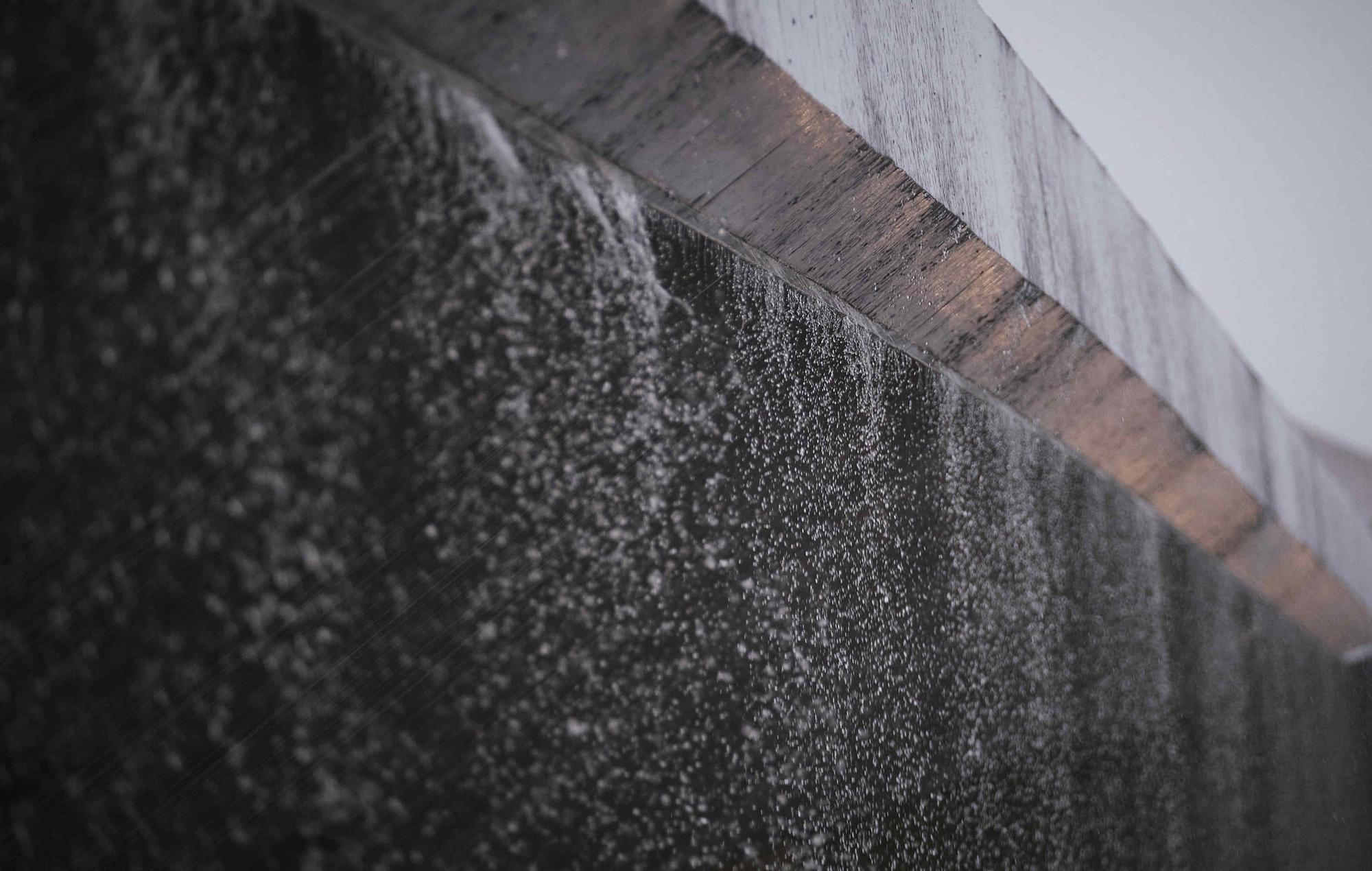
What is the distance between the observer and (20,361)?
1.07 m

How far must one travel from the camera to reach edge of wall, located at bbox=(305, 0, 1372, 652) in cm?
149

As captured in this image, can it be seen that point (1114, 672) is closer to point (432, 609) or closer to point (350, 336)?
point (432, 609)

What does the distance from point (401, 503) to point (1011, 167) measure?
215 centimetres

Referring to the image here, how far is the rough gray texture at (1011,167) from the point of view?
6.29 feet

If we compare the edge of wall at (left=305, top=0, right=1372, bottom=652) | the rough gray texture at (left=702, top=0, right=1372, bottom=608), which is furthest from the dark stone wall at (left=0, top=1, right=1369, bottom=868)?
the rough gray texture at (left=702, top=0, right=1372, bottom=608)

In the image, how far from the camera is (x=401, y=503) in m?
1.33

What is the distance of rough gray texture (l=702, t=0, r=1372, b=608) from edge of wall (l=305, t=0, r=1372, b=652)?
56 millimetres

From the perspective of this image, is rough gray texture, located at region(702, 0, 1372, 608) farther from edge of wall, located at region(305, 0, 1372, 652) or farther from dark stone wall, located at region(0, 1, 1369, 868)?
dark stone wall, located at region(0, 1, 1369, 868)

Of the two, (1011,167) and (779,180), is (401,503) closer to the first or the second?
(779,180)

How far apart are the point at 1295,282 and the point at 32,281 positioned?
6.15 meters

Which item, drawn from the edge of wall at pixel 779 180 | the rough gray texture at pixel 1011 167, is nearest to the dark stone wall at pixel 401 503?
the edge of wall at pixel 779 180

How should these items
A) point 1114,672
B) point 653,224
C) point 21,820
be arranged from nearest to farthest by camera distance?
point 21,820 → point 653,224 → point 1114,672

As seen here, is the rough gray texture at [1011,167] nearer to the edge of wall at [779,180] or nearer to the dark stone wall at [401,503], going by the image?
the edge of wall at [779,180]

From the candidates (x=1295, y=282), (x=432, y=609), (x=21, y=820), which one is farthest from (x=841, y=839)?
(x=1295, y=282)
